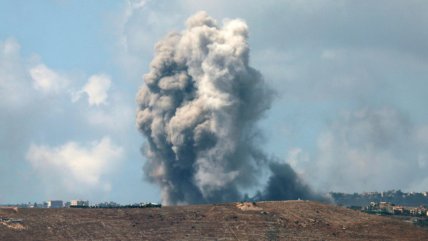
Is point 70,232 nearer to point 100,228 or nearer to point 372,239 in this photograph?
point 100,228

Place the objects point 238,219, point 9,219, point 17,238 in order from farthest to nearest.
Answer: point 238,219 → point 9,219 → point 17,238

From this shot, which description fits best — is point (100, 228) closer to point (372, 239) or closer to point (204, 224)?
point (204, 224)

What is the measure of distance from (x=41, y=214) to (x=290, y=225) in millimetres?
58380

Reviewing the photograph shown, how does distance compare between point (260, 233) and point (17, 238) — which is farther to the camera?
point (260, 233)

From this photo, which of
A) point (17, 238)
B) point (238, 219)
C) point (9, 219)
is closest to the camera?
point (17, 238)

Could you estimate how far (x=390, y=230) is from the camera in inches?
7795

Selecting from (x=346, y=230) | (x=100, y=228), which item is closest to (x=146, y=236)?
(x=100, y=228)

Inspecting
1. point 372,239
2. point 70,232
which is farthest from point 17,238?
point 372,239

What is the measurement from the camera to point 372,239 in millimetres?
188250

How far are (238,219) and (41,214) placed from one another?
46.3 meters

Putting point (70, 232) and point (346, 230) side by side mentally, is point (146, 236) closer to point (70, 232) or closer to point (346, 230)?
point (70, 232)

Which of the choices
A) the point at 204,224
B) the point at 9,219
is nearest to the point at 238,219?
the point at 204,224

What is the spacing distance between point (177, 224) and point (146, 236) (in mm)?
12532

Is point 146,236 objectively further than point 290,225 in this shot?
No
